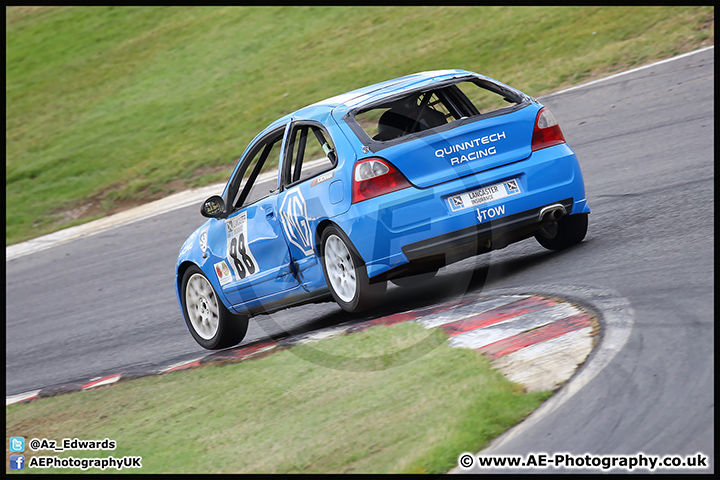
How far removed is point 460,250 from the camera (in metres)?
6.58

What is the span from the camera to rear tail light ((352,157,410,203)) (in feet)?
21.2

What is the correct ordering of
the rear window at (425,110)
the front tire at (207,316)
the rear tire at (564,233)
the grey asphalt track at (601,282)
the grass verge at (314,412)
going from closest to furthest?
the grey asphalt track at (601,282) < the grass verge at (314,412) < the rear window at (425,110) < the rear tire at (564,233) < the front tire at (207,316)

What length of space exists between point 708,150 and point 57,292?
8.48m

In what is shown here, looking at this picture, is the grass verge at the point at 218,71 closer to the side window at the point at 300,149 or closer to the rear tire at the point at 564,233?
the rear tire at the point at 564,233

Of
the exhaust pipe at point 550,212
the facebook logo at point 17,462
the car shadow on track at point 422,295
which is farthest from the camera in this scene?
the car shadow on track at point 422,295

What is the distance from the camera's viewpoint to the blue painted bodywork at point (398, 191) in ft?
21.1

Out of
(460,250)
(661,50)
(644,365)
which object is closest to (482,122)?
(460,250)

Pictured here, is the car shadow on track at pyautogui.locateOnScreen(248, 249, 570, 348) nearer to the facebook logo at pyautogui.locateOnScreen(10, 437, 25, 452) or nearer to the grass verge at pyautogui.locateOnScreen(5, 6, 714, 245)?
the facebook logo at pyautogui.locateOnScreen(10, 437, 25, 452)

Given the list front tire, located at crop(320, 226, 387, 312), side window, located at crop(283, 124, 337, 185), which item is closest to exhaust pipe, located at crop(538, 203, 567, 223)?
front tire, located at crop(320, 226, 387, 312)

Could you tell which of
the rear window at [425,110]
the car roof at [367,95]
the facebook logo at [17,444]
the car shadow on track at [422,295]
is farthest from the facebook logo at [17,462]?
the rear window at [425,110]

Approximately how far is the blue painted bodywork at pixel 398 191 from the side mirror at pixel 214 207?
237 millimetres

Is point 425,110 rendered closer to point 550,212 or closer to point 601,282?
point 550,212
